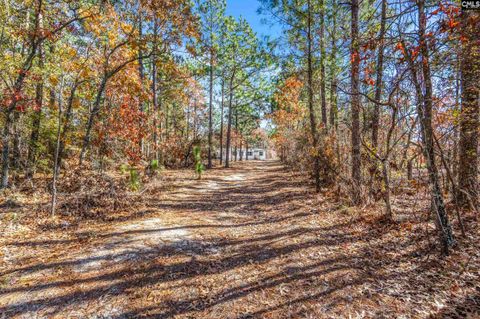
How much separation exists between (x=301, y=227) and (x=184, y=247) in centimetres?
245

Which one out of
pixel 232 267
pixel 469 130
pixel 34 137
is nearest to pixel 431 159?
pixel 469 130

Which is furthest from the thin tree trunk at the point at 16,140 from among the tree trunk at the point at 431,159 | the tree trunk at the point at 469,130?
the tree trunk at the point at 469,130

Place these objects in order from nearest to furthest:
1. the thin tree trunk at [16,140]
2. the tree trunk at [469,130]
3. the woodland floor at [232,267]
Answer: the woodland floor at [232,267] < the tree trunk at [469,130] < the thin tree trunk at [16,140]

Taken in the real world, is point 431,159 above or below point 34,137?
below

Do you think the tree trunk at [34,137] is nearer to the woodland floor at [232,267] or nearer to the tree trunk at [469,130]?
the woodland floor at [232,267]

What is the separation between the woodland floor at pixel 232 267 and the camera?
266 centimetres

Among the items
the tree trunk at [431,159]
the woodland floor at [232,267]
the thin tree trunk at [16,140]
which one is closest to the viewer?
the woodland floor at [232,267]

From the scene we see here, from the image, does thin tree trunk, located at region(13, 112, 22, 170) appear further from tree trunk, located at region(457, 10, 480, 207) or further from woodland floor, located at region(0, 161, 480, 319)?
tree trunk, located at region(457, 10, 480, 207)

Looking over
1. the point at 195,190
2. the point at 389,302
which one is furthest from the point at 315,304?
the point at 195,190

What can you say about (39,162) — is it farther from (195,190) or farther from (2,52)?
(195,190)

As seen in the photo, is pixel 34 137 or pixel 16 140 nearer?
pixel 16 140

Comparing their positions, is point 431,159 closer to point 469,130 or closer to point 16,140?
point 469,130

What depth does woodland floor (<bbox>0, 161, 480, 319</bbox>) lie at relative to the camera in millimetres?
2664

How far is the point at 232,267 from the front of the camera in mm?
3545
